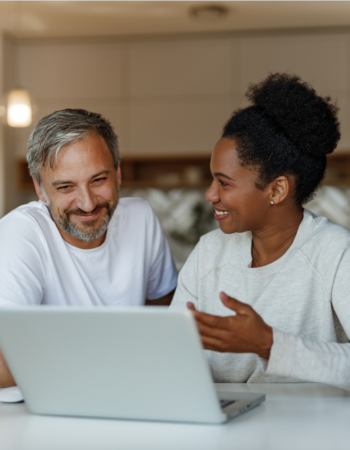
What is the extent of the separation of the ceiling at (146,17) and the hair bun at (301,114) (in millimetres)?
2343

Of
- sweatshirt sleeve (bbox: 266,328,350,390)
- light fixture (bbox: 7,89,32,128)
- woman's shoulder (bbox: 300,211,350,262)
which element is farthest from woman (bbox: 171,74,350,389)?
light fixture (bbox: 7,89,32,128)

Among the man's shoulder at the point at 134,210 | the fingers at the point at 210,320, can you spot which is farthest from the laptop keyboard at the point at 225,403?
the man's shoulder at the point at 134,210

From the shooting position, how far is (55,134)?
1.42 meters

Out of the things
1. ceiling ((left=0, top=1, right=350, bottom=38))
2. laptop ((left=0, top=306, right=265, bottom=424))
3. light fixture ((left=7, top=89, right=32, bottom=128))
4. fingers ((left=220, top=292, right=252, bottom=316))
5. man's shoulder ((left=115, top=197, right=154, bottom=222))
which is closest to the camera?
laptop ((left=0, top=306, right=265, bottom=424))

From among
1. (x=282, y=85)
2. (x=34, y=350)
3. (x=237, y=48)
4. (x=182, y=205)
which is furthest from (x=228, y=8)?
(x=34, y=350)

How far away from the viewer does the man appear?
1.37 meters

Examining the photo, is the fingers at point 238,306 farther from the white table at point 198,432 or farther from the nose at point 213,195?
the nose at point 213,195

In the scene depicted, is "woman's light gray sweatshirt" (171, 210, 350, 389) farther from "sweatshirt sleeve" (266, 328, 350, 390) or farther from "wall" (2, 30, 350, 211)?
"wall" (2, 30, 350, 211)

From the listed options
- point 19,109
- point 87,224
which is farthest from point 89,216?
point 19,109

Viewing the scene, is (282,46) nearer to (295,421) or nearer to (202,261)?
(202,261)

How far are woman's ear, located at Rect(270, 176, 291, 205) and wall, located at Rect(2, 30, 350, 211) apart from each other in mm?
2698

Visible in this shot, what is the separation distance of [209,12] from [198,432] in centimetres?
317

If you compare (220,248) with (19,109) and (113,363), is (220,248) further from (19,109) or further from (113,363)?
(19,109)

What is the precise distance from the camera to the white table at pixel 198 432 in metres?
0.74
